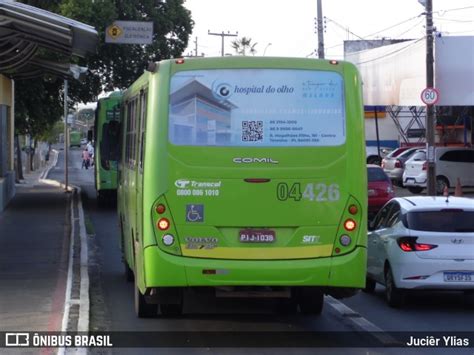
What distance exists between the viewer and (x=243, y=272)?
8969 mm

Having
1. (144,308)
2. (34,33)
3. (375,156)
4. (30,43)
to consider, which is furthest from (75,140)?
(144,308)

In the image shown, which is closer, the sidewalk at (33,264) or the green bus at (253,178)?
the green bus at (253,178)

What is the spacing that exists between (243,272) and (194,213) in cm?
80

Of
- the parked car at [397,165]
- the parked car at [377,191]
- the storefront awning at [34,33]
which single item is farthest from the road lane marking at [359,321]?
the parked car at [397,165]

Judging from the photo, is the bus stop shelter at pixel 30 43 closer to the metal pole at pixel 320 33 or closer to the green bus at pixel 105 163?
the green bus at pixel 105 163

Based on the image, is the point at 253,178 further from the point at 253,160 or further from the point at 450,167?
the point at 450,167

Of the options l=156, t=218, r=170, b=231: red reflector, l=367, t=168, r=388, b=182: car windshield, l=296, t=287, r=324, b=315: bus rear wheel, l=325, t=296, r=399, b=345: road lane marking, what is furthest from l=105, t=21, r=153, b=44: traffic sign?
l=156, t=218, r=170, b=231: red reflector

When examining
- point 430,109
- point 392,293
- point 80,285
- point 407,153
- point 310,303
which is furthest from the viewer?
point 407,153

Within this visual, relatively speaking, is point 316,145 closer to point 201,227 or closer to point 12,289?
point 201,227

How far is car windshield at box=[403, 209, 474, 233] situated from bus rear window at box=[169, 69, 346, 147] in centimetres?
328

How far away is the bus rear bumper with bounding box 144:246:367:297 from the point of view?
8969 mm

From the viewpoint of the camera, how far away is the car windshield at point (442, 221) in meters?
11.9

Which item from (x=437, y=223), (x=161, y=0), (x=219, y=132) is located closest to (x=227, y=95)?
(x=219, y=132)

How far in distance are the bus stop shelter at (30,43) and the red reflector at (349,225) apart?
7.56 metres
